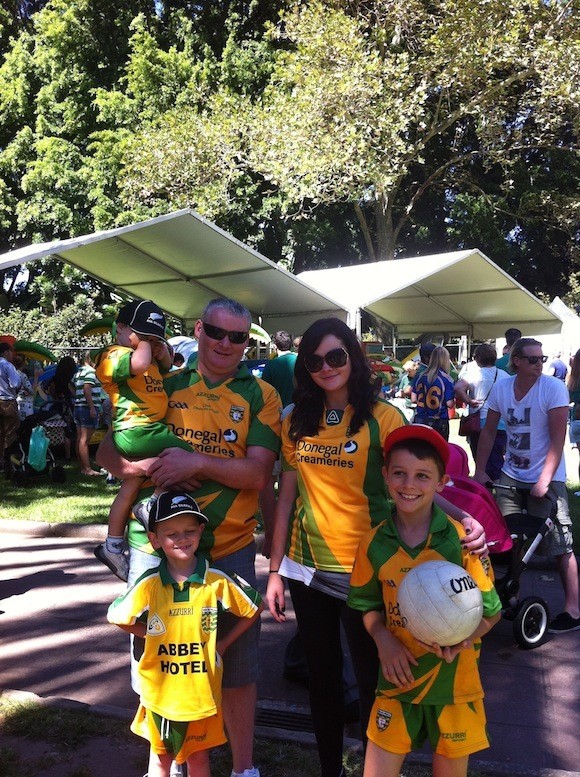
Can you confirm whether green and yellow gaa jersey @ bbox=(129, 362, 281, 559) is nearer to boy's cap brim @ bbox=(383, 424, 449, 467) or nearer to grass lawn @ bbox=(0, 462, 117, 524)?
boy's cap brim @ bbox=(383, 424, 449, 467)

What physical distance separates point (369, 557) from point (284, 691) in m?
2.10

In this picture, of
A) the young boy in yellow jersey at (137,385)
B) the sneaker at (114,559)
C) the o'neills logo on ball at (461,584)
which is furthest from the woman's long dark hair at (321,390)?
the sneaker at (114,559)

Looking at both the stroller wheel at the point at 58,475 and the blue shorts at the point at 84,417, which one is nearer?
the stroller wheel at the point at 58,475

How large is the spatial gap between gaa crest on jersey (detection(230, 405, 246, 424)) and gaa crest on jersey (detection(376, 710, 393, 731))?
1191mm

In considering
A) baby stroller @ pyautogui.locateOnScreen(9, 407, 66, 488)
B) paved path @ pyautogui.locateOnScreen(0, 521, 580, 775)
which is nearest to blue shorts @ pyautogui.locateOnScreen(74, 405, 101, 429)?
baby stroller @ pyautogui.locateOnScreen(9, 407, 66, 488)

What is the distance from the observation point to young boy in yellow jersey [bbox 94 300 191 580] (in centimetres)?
296

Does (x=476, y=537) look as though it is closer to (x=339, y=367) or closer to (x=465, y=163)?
(x=339, y=367)

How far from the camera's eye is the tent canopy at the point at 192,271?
11.2 m

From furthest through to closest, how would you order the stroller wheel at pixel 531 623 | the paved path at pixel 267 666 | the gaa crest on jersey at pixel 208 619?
the stroller wheel at pixel 531 623 → the paved path at pixel 267 666 → the gaa crest on jersey at pixel 208 619

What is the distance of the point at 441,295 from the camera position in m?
17.0

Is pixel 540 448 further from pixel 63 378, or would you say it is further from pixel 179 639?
pixel 63 378

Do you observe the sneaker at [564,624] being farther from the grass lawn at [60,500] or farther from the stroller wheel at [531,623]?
the grass lawn at [60,500]

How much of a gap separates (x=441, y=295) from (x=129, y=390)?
14.7 metres

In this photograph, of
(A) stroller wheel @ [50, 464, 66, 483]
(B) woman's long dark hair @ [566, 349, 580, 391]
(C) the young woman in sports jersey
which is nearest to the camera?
(C) the young woman in sports jersey
